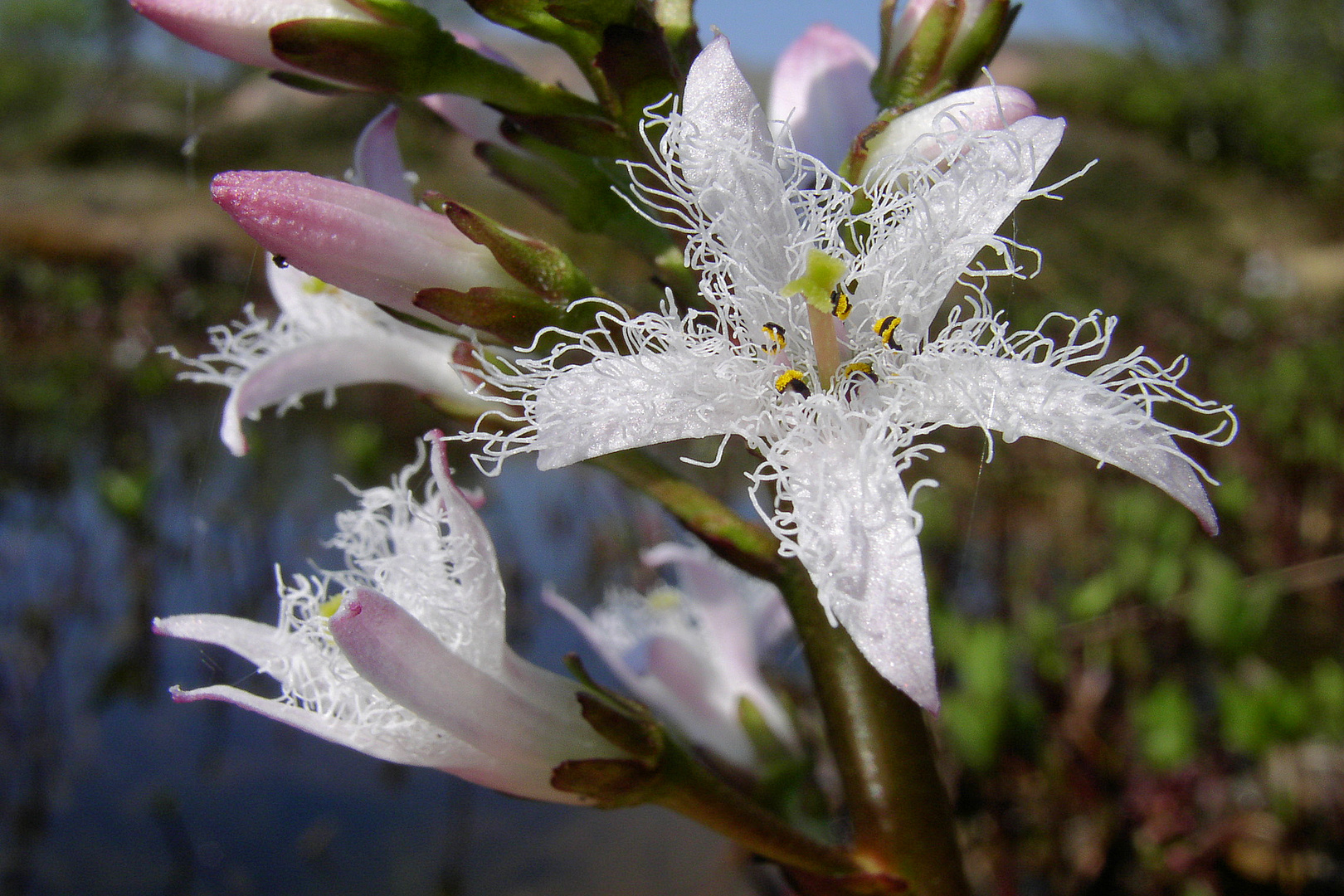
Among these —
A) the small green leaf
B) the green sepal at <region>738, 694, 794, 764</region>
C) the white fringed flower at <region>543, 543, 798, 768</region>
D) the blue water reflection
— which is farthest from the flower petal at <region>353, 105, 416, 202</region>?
the small green leaf

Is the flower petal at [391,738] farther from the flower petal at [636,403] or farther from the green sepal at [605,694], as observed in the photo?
the flower petal at [636,403]

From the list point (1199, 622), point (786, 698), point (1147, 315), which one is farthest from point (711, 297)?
point (1147, 315)

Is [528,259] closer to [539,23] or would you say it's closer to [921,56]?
[539,23]

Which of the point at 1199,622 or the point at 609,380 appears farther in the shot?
the point at 1199,622

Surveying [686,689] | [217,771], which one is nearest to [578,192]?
[686,689]

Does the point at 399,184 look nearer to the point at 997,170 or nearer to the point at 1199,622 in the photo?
the point at 997,170

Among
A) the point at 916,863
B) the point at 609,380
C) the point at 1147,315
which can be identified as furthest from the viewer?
the point at 1147,315
